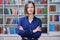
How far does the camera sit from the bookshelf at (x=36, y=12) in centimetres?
502

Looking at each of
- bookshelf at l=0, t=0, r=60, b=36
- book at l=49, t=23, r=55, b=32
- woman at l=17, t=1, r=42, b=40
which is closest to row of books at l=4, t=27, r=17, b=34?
bookshelf at l=0, t=0, r=60, b=36

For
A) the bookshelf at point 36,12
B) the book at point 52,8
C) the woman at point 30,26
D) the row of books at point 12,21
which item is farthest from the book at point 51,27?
the woman at point 30,26

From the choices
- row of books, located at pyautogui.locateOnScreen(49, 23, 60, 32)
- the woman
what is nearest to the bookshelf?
row of books, located at pyautogui.locateOnScreen(49, 23, 60, 32)

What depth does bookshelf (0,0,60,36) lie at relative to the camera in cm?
502

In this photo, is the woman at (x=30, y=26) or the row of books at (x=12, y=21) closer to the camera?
the woman at (x=30, y=26)

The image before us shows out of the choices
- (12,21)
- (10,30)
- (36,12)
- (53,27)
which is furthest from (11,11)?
(53,27)

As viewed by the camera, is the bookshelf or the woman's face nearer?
the woman's face

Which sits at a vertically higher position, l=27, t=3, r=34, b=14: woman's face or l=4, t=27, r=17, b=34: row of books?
l=27, t=3, r=34, b=14: woman's face

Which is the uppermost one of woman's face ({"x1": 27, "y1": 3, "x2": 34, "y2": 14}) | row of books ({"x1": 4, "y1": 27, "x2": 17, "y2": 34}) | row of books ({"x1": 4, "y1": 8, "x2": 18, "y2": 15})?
woman's face ({"x1": 27, "y1": 3, "x2": 34, "y2": 14})

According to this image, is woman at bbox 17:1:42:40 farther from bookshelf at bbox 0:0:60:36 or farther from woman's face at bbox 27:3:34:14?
bookshelf at bbox 0:0:60:36

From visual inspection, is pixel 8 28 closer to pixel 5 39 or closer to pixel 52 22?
pixel 5 39

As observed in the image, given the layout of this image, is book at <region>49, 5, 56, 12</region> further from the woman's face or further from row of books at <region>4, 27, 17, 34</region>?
the woman's face

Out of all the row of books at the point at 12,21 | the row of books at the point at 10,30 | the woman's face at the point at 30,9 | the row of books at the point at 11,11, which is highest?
the woman's face at the point at 30,9

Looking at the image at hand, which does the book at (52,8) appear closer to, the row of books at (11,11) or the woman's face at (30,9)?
the row of books at (11,11)
